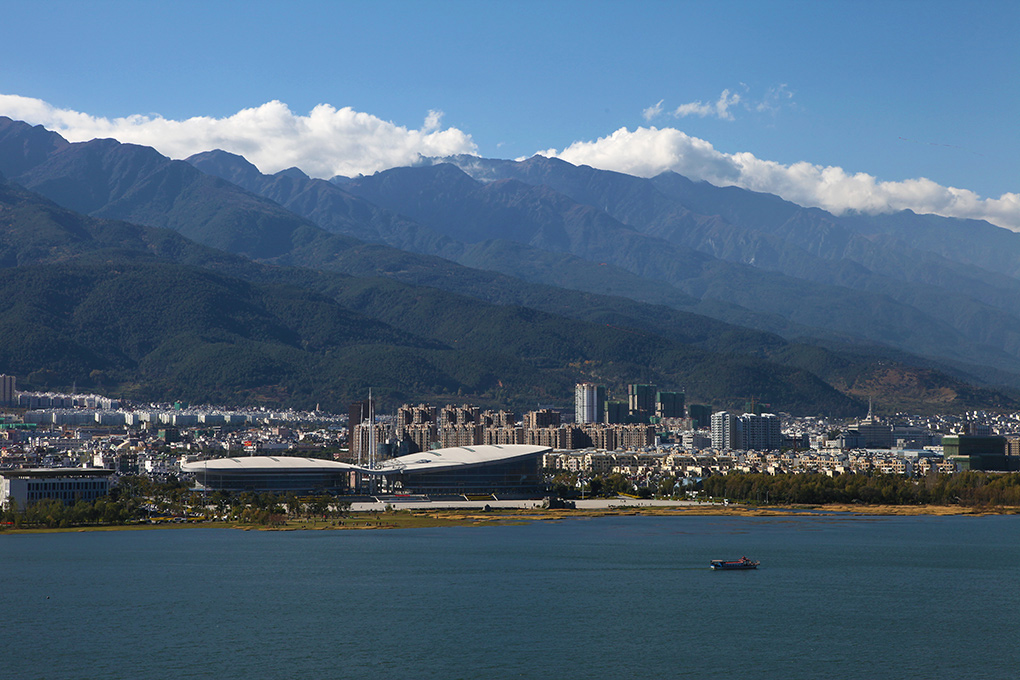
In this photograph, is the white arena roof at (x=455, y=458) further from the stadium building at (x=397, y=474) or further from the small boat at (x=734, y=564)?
the small boat at (x=734, y=564)

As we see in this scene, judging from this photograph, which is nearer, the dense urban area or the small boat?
the small boat

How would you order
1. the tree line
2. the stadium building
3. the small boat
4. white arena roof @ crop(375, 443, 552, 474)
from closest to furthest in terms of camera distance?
the small boat
the tree line
the stadium building
white arena roof @ crop(375, 443, 552, 474)

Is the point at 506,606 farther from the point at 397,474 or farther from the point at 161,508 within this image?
the point at 397,474

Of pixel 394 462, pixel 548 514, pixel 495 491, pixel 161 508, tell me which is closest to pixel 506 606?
pixel 548 514

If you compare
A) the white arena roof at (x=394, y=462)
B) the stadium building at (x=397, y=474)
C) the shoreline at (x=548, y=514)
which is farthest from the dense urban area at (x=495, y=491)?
the shoreline at (x=548, y=514)

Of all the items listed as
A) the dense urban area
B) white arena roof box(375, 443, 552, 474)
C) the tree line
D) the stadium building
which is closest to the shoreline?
the tree line

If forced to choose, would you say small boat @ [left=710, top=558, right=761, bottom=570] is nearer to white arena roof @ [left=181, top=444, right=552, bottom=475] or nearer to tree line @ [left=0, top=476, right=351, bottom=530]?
tree line @ [left=0, top=476, right=351, bottom=530]
